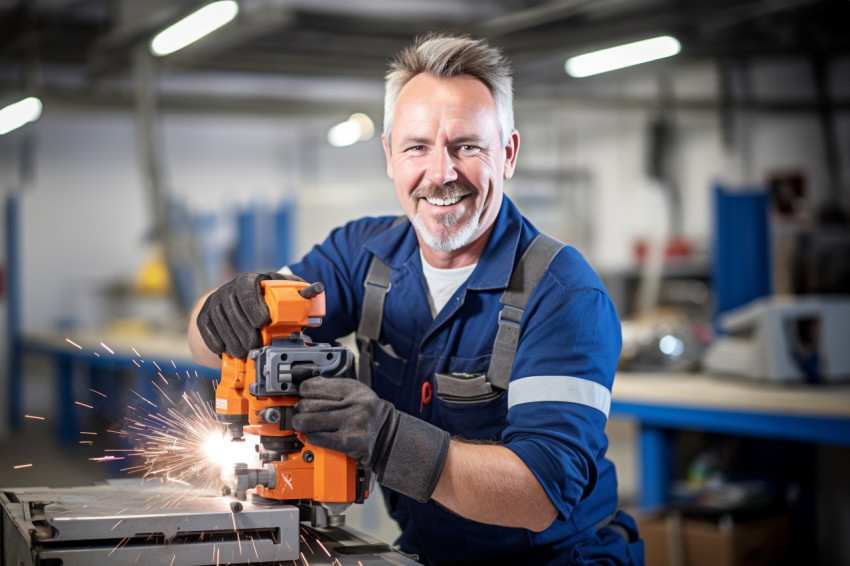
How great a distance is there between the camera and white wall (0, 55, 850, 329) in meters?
9.18

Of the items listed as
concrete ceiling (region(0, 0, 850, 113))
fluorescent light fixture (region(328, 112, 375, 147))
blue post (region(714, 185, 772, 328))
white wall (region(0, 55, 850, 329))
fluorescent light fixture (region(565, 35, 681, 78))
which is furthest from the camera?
white wall (region(0, 55, 850, 329))

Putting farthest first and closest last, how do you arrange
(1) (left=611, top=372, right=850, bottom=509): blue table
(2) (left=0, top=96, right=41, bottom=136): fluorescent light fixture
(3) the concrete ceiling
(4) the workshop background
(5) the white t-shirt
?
(2) (left=0, top=96, right=41, bottom=136): fluorescent light fixture, (3) the concrete ceiling, (4) the workshop background, (1) (left=611, top=372, right=850, bottom=509): blue table, (5) the white t-shirt

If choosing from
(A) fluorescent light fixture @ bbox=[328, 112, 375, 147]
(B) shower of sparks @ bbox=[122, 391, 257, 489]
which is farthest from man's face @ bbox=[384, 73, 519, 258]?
(A) fluorescent light fixture @ bbox=[328, 112, 375, 147]

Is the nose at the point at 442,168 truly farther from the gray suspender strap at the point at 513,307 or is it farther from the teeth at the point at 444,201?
the gray suspender strap at the point at 513,307

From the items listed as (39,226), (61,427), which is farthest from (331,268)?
(39,226)

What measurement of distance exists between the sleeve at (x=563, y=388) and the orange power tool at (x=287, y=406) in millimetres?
349

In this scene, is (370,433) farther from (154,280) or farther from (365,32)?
(154,280)

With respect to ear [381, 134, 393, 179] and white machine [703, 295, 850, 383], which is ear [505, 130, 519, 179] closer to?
ear [381, 134, 393, 179]

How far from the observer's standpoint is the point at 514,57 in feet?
24.7

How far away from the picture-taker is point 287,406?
5.22 feet

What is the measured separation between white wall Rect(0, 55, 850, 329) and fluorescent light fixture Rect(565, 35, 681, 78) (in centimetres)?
303

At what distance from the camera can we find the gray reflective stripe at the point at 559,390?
5.59ft

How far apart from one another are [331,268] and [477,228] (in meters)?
0.44

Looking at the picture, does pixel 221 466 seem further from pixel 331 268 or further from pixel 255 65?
pixel 255 65
